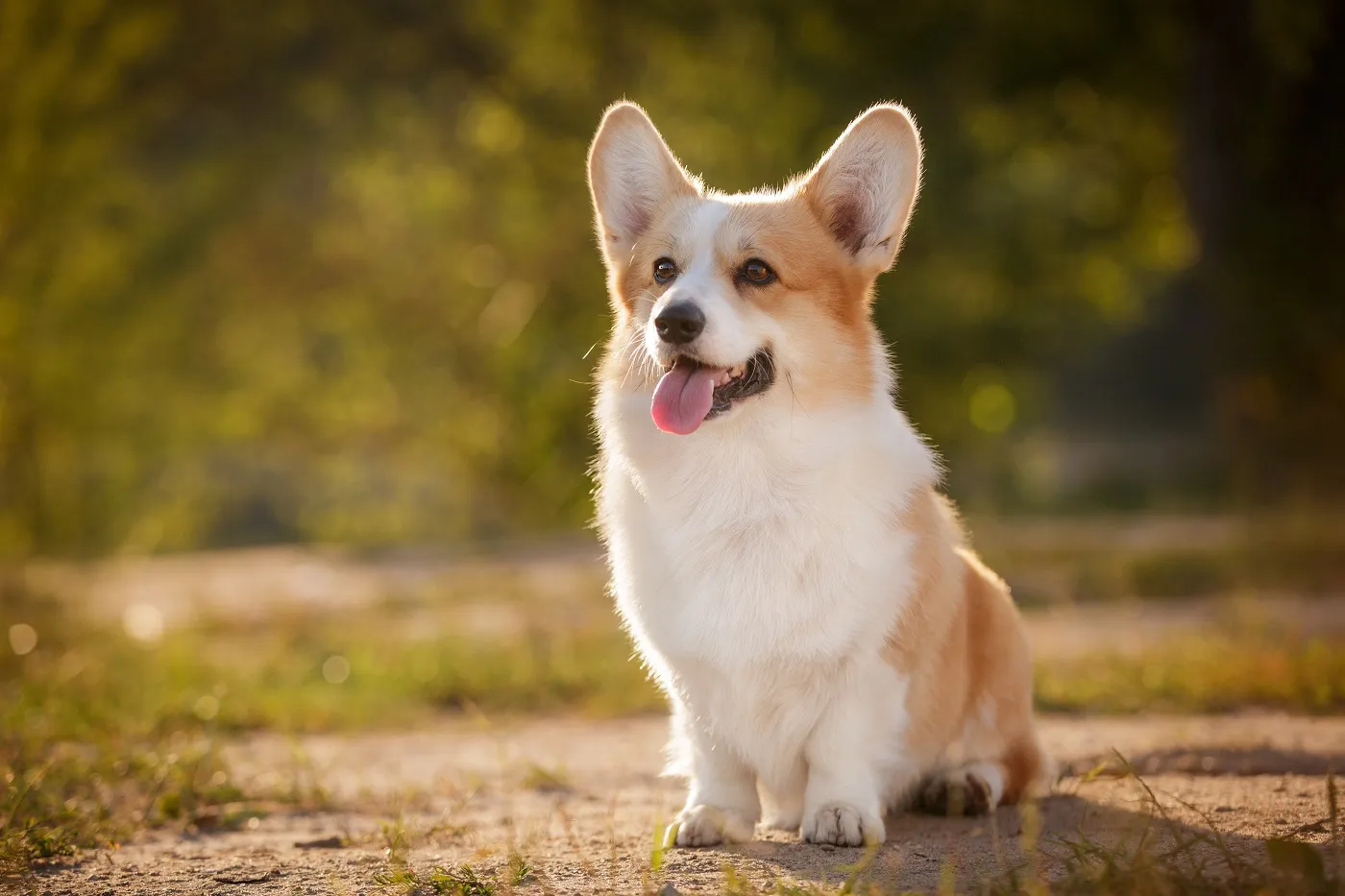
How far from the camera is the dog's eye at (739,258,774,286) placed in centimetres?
339

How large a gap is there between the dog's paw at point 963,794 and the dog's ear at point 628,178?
175 centimetres

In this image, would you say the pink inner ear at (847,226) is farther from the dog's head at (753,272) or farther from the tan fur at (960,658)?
the tan fur at (960,658)

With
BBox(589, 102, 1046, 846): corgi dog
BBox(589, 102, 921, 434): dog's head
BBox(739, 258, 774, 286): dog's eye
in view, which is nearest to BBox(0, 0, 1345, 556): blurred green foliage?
BBox(589, 102, 921, 434): dog's head

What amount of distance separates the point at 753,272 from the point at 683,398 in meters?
0.43

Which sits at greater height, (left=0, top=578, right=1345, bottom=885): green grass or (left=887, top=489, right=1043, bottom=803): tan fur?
(left=887, top=489, right=1043, bottom=803): tan fur

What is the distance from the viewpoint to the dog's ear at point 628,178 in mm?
3715

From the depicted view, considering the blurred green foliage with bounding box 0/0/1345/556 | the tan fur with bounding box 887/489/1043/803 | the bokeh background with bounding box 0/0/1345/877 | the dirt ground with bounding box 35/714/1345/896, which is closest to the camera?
the dirt ground with bounding box 35/714/1345/896

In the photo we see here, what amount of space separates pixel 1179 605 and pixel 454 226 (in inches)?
389

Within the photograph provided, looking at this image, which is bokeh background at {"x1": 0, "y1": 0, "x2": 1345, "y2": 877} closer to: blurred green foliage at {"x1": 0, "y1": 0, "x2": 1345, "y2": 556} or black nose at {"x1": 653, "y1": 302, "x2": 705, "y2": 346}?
blurred green foliage at {"x1": 0, "y1": 0, "x2": 1345, "y2": 556}

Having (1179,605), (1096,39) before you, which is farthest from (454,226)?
(1179,605)

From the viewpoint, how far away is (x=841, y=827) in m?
3.05

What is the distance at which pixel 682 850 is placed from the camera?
3.05 metres

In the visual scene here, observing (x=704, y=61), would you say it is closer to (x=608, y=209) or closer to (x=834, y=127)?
(x=834, y=127)

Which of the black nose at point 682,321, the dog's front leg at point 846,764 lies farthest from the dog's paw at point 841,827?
the black nose at point 682,321
